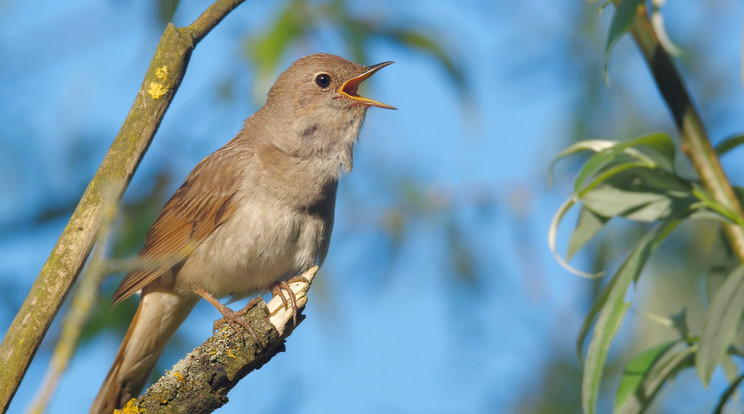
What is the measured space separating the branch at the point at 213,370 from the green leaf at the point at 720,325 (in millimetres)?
1210

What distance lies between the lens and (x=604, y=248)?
4477 millimetres

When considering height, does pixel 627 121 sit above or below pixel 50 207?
below

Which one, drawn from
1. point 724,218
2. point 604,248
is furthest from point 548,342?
point 724,218

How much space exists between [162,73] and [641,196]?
1.36 m

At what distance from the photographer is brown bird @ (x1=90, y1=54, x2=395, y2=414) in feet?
11.4

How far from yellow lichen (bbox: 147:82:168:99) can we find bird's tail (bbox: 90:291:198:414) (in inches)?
75.2

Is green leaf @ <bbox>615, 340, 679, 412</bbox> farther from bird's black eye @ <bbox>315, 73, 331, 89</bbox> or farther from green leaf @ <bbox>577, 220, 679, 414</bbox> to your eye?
bird's black eye @ <bbox>315, 73, 331, 89</bbox>

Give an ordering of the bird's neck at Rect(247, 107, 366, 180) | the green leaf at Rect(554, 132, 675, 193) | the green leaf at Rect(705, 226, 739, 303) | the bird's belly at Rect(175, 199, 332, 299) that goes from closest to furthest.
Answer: the green leaf at Rect(554, 132, 675, 193) < the green leaf at Rect(705, 226, 739, 303) < the bird's belly at Rect(175, 199, 332, 299) < the bird's neck at Rect(247, 107, 366, 180)

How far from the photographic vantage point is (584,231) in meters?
2.31

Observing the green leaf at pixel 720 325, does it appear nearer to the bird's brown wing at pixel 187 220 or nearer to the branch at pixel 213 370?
the branch at pixel 213 370

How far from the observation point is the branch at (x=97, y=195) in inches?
67.5

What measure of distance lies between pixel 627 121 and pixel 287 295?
3.36 m

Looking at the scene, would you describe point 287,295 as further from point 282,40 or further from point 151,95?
point 282,40

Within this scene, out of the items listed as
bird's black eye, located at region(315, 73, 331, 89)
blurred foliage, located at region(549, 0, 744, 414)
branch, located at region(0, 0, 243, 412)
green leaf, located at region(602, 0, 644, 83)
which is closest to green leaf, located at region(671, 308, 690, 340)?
blurred foliage, located at region(549, 0, 744, 414)
